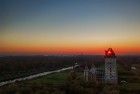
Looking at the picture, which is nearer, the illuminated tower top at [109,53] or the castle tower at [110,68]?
the illuminated tower top at [109,53]

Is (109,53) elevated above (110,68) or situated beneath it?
elevated above

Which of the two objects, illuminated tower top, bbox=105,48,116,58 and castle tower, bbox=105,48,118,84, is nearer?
illuminated tower top, bbox=105,48,116,58

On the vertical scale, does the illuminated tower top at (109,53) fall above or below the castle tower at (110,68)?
above

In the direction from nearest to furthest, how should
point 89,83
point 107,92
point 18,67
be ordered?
point 107,92
point 89,83
point 18,67

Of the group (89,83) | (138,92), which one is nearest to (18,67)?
(89,83)

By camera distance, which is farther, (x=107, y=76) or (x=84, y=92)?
(x=107, y=76)

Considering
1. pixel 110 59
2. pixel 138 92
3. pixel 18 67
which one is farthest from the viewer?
pixel 18 67

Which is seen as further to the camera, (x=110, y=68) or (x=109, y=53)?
(x=110, y=68)

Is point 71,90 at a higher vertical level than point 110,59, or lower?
lower

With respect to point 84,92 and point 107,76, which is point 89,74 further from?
point 84,92

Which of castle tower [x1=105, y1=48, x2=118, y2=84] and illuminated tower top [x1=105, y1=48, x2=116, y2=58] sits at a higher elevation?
illuminated tower top [x1=105, y1=48, x2=116, y2=58]
